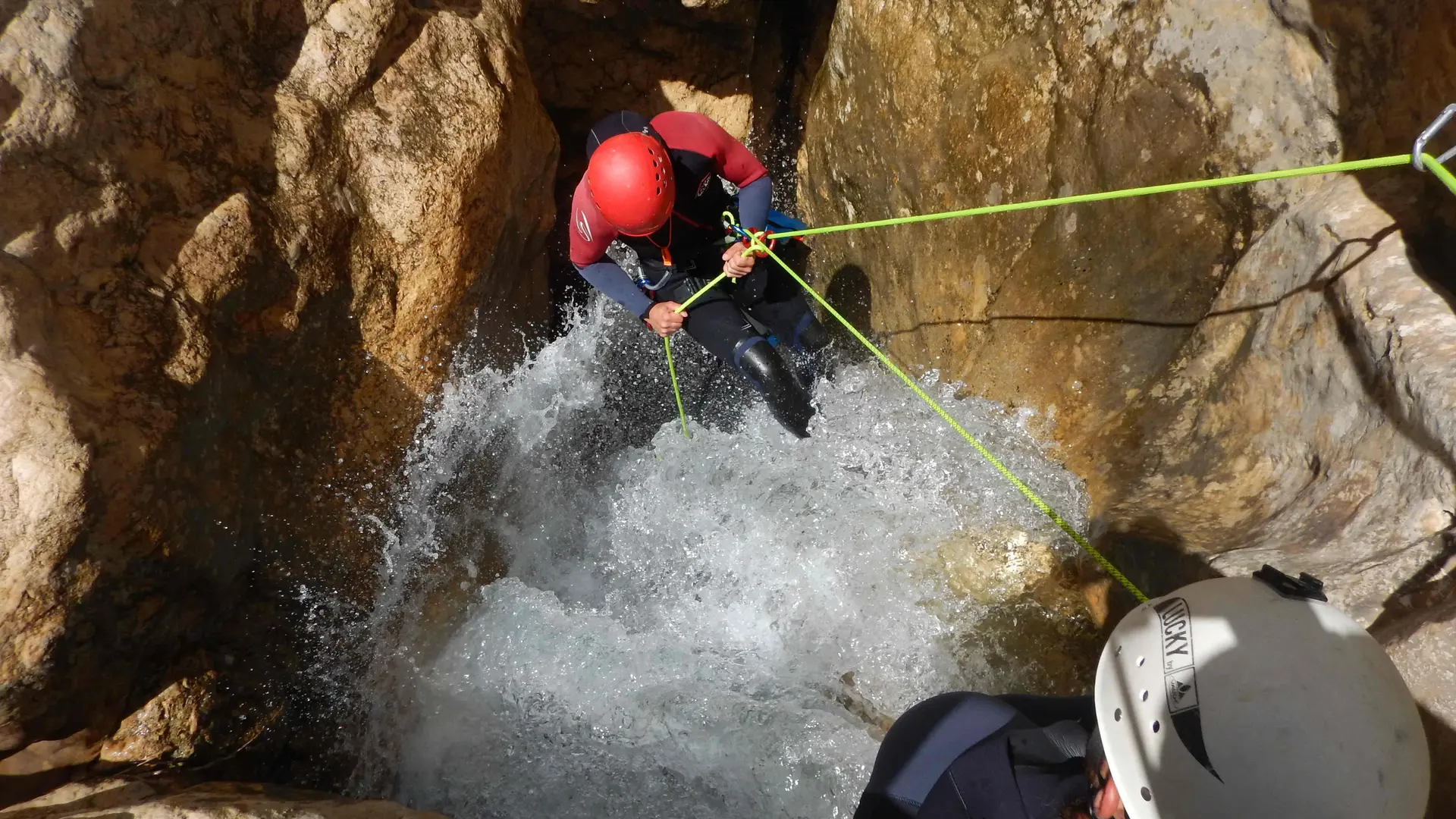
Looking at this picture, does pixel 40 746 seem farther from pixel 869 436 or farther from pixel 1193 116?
pixel 1193 116

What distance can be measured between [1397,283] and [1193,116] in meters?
0.86

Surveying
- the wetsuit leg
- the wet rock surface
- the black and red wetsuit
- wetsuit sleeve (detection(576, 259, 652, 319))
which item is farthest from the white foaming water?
wetsuit sleeve (detection(576, 259, 652, 319))

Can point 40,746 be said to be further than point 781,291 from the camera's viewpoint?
No

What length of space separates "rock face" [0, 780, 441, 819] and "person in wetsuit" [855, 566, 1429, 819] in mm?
1655

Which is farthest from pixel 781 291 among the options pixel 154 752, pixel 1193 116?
pixel 154 752

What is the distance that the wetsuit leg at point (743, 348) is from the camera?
11.3ft

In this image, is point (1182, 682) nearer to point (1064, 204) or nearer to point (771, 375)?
point (1064, 204)

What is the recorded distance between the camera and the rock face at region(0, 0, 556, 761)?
2033mm

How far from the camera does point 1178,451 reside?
254cm

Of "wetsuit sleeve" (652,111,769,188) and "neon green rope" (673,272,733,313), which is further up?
"wetsuit sleeve" (652,111,769,188)

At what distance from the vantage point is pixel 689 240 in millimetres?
3561

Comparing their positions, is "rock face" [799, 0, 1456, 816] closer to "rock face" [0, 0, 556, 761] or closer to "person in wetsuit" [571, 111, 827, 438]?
"person in wetsuit" [571, 111, 827, 438]

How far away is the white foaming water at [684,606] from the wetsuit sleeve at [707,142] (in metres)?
1.24

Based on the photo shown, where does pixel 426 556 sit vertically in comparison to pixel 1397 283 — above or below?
below
